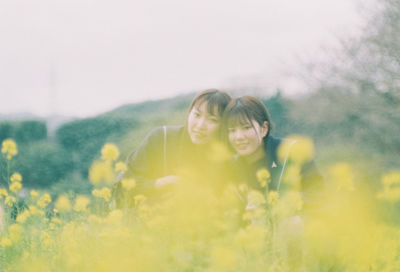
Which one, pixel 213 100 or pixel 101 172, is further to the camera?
pixel 213 100

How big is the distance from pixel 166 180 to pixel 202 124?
49 centimetres

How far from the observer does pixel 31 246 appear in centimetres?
288

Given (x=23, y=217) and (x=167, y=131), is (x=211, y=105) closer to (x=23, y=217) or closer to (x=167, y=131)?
(x=167, y=131)

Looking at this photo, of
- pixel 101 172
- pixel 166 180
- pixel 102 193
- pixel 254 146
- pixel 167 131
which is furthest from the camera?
pixel 167 131

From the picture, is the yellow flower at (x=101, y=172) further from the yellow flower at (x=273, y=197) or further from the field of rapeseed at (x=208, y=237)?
the yellow flower at (x=273, y=197)

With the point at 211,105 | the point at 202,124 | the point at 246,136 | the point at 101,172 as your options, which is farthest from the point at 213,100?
the point at 101,172

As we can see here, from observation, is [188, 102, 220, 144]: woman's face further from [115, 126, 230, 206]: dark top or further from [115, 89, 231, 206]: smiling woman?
[115, 126, 230, 206]: dark top

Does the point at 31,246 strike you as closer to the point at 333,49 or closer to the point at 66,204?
the point at 66,204

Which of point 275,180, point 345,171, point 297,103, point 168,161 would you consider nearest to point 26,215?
point 168,161

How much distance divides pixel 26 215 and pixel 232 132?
1478mm

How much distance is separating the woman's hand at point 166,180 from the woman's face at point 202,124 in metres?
0.31

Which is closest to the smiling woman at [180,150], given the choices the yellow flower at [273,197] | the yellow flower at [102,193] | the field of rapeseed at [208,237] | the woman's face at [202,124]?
the woman's face at [202,124]

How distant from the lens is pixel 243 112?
3.39 m

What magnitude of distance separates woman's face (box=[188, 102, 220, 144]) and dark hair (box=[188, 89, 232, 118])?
0.02 meters
